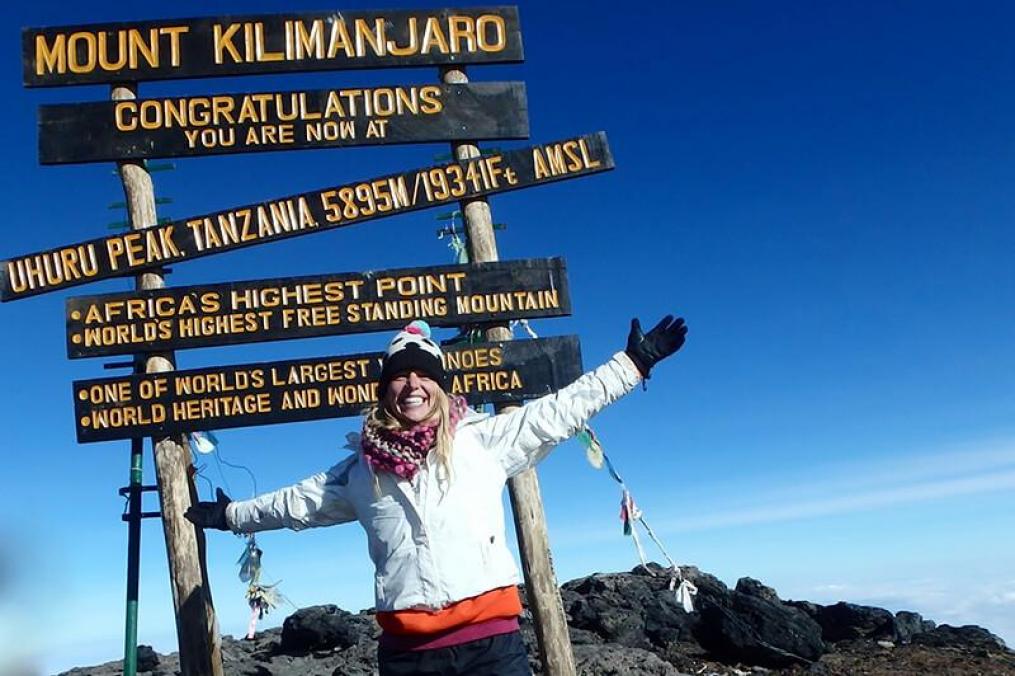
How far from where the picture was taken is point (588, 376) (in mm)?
3713

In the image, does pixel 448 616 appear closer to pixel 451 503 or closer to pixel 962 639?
pixel 451 503

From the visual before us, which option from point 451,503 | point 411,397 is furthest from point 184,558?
point 451,503

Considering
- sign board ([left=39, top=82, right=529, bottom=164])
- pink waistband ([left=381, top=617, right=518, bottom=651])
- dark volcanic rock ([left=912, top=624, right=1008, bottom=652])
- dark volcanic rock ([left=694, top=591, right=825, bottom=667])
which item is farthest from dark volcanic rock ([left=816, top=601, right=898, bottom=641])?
pink waistband ([left=381, top=617, right=518, bottom=651])

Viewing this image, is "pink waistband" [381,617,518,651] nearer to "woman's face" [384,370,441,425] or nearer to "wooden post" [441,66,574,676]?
"woman's face" [384,370,441,425]

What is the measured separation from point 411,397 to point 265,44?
510 centimetres

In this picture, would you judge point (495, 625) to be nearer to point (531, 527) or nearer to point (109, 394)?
Answer: point (531, 527)

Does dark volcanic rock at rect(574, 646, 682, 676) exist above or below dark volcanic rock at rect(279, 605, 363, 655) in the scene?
below

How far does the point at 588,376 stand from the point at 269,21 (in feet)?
17.8

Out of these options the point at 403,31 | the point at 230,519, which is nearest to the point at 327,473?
the point at 230,519

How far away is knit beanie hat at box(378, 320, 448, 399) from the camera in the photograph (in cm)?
372

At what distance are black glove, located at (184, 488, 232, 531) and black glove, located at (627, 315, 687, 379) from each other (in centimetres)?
202

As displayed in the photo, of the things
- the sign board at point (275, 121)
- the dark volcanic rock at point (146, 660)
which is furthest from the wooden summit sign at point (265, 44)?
the dark volcanic rock at point (146, 660)

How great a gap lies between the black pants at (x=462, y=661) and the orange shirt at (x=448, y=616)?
0.08 metres

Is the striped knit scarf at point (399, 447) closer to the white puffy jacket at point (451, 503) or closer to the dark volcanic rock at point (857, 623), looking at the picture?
the white puffy jacket at point (451, 503)
